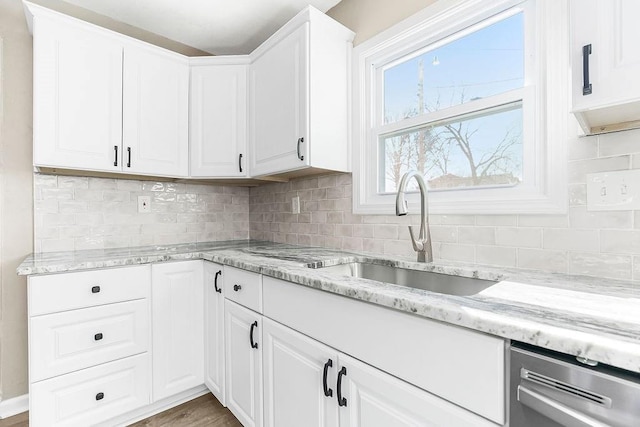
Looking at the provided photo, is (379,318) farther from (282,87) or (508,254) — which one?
(282,87)

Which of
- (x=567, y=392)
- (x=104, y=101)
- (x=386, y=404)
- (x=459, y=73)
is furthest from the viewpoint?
(x=104, y=101)

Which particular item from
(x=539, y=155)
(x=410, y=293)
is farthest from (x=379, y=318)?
(x=539, y=155)

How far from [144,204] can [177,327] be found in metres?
0.96

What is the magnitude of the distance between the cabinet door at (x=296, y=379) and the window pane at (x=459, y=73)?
128 centimetres

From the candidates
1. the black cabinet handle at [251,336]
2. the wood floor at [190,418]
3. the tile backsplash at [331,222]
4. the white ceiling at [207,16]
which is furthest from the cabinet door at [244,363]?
the white ceiling at [207,16]

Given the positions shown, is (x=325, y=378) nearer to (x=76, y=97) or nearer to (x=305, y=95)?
(x=305, y=95)

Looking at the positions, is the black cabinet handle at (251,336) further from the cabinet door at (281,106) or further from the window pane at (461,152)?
the window pane at (461,152)

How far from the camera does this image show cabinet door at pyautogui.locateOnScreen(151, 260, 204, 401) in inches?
69.7

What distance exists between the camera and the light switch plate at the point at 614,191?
1009 mm

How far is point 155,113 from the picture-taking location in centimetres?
206

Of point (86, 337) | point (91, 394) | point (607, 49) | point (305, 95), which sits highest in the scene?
point (305, 95)

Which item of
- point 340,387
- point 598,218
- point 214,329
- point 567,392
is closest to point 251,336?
point 214,329

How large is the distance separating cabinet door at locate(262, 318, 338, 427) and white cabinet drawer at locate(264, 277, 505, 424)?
0.21ft

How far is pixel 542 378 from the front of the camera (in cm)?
60
